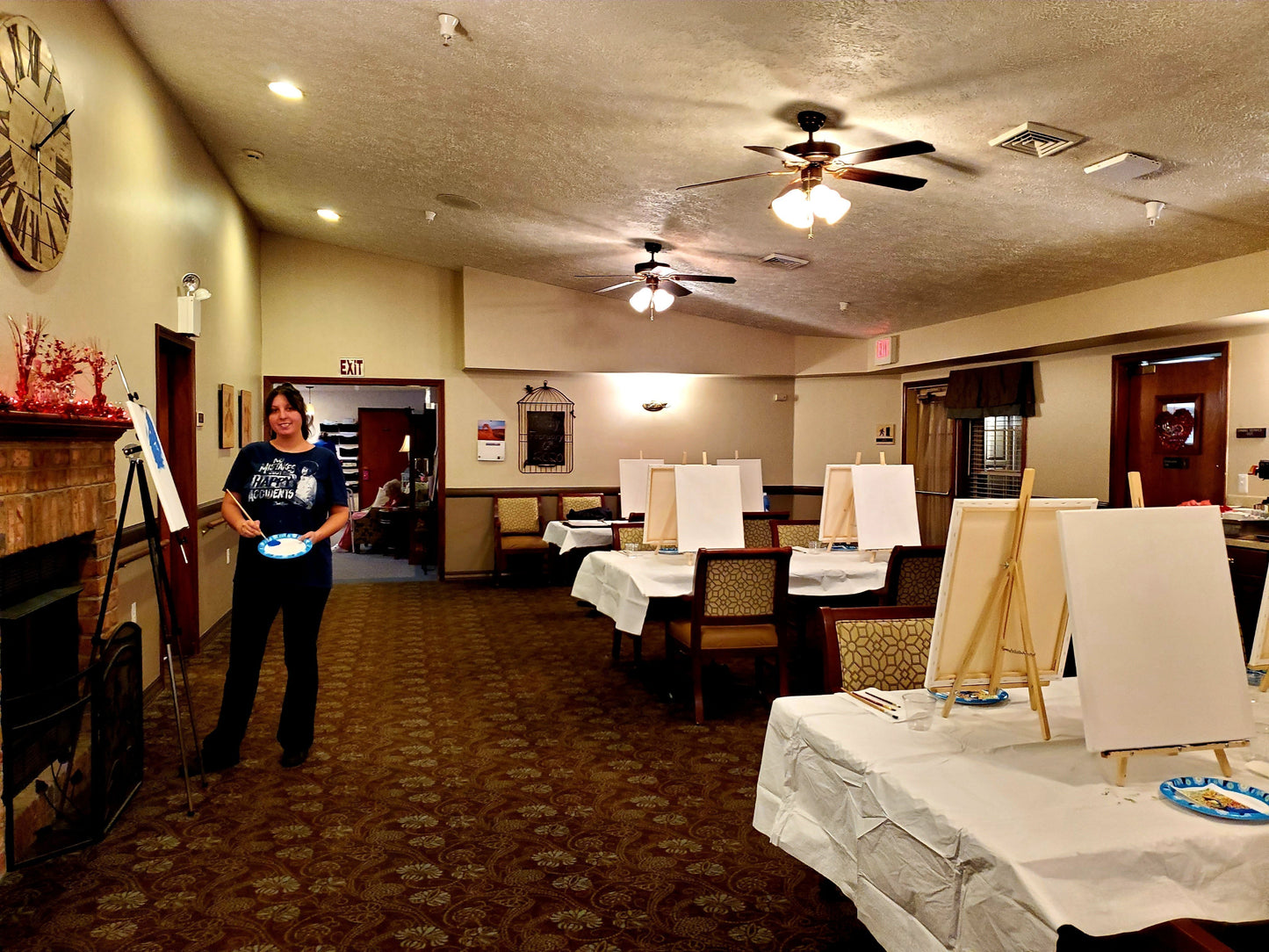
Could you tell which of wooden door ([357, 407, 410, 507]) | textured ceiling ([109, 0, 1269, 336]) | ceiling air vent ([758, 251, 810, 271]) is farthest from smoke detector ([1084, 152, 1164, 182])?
wooden door ([357, 407, 410, 507])

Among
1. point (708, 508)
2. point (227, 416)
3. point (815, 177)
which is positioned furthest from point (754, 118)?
point (227, 416)

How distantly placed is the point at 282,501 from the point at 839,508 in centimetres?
335

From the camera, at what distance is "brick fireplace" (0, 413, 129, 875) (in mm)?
2520

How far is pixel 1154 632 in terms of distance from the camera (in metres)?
1.67

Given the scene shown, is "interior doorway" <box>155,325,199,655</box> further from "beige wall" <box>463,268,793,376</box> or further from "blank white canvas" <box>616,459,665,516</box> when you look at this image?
"beige wall" <box>463,268,793,376</box>

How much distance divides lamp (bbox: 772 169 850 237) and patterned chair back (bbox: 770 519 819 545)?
2.25 m

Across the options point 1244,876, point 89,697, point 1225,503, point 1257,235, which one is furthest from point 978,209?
point 89,697

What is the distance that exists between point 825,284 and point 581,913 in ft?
18.8

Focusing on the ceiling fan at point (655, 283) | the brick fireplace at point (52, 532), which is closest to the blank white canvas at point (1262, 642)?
the brick fireplace at point (52, 532)

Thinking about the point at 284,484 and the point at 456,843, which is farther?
the point at 284,484

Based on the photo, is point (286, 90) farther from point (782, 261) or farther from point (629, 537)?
point (782, 261)

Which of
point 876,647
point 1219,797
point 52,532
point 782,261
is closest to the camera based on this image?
point 1219,797

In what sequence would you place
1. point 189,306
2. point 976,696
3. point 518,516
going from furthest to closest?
point 518,516 → point 189,306 → point 976,696

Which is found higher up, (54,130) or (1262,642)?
(54,130)
